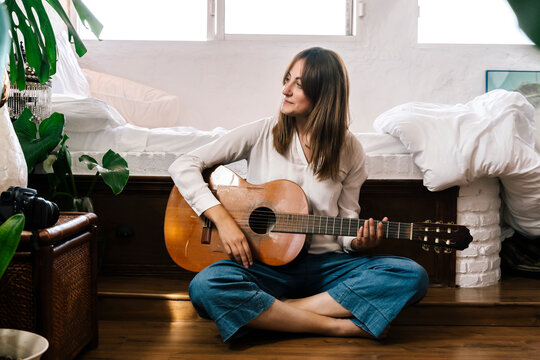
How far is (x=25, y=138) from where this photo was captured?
6.02ft

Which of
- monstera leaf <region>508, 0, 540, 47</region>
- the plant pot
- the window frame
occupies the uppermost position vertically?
the window frame

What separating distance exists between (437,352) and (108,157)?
1.31 metres

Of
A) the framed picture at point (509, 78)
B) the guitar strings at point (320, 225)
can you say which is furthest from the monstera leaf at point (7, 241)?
the framed picture at point (509, 78)

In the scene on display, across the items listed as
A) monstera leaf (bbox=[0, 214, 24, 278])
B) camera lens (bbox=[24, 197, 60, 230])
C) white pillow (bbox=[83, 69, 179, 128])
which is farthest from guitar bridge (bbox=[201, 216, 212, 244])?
white pillow (bbox=[83, 69, 179, 128])

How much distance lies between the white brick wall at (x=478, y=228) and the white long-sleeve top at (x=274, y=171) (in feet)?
1.78

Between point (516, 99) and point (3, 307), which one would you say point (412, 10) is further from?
point (3, 307)

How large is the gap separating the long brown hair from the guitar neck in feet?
0.62

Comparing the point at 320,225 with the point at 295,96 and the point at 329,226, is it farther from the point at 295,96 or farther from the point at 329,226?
the point at 295,96

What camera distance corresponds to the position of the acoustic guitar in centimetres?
154

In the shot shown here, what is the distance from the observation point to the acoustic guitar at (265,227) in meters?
1.54

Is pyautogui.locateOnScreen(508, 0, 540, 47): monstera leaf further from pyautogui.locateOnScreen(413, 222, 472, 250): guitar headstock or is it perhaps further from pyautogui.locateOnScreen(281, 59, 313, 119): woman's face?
pyautogui.locateOnScreen(281, 59, 313, 119): woman's face

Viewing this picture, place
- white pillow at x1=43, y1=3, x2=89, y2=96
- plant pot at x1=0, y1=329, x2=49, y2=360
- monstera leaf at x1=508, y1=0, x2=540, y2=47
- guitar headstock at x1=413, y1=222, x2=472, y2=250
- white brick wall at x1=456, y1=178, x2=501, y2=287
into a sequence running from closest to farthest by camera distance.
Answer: monstera leaf at x1=508, y1=0, x2=540, y2=47, plant pot at x1=0, y1=329, x2=49, y2=360, guitar headstock at x1=413, y1=222, x2=472, y2=250, white brick wall at x1=456, y1=178, x2=501, y2=287, white pillow at x1=43, y1=3, x2=89, y2=96

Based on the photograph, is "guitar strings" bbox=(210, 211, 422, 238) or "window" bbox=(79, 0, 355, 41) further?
"window" bbox=(79, 0, 355, 41)

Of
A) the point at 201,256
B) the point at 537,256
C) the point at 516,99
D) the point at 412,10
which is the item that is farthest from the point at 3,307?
the point at 412,10
